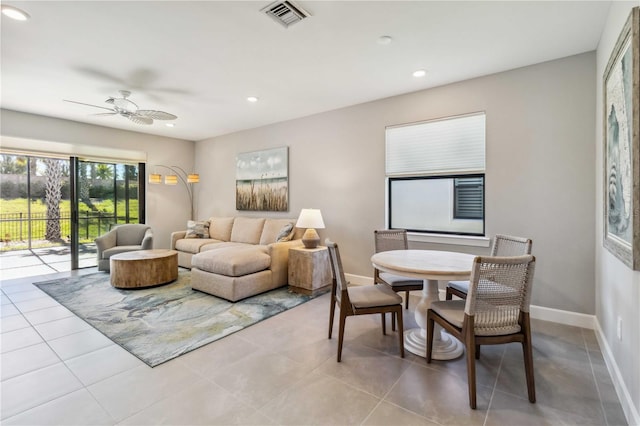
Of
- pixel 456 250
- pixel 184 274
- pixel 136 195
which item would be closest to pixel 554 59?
pixel 456 250

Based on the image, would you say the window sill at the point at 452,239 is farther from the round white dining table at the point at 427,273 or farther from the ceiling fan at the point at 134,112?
the ceiling fan at the point at 134,112

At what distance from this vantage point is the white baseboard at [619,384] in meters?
1.55

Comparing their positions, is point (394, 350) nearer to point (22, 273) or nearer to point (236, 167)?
point (236, 167)

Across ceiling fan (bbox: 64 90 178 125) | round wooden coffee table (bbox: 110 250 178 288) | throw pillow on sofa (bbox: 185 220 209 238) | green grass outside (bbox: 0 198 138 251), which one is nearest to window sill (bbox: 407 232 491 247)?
ceiling fan (bbox: 64 90 178 125)

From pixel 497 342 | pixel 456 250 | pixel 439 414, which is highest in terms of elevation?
pixel 456 250

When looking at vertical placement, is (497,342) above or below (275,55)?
below

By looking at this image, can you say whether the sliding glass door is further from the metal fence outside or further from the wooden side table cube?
the wooden side table cube

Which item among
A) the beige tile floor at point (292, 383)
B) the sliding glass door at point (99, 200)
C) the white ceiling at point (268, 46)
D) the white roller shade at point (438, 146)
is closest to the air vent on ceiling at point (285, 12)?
the white ceiling at point (268, 46)

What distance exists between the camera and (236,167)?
238 inches

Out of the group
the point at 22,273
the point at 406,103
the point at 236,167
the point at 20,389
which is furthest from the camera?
the point at 236,167

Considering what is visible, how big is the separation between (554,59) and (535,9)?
1037 millimetres

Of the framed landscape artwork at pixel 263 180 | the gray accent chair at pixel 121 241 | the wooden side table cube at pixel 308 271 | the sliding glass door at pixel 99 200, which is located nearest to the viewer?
the wooden side table cube at pixel 308 271

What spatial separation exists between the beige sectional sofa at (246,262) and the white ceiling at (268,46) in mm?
2119

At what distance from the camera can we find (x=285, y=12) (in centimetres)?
221
